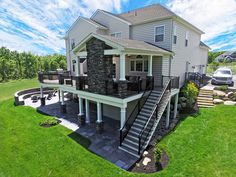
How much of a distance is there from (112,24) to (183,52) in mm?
7706

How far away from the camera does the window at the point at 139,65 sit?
1346 centimetres

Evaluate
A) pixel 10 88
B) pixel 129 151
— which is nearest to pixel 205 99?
pixel 129 151

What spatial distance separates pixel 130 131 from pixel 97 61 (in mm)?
4800

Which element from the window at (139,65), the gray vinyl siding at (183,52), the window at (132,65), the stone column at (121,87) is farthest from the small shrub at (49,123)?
the gray vinyl siding at (183,52)

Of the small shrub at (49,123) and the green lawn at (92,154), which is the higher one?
the small shrub at (49,123)

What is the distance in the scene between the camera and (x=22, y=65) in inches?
1679

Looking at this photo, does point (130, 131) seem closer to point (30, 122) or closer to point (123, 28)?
point (30, 122)

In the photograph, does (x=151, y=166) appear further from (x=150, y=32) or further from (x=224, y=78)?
(x=224, y=78)

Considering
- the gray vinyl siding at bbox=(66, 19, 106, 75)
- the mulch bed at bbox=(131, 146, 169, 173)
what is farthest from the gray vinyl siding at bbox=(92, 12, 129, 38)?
the mulch bed at bbox=(131, 146, 169, 173)

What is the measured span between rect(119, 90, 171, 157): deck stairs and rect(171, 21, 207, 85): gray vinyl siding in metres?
4.69

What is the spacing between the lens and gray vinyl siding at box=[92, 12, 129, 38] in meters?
14.6

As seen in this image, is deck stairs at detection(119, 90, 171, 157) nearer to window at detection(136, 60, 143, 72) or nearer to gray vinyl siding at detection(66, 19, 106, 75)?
window at detection(136, 60, 143, 72)

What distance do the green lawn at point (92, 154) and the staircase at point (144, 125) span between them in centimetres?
117

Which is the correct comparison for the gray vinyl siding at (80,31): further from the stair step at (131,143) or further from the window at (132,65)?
the stair step at (131,143)
